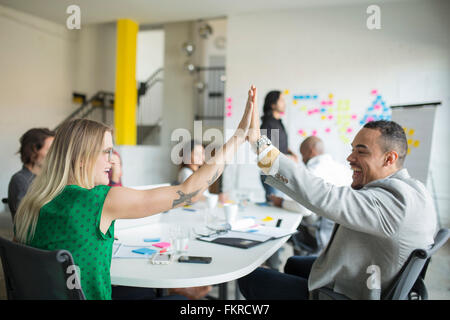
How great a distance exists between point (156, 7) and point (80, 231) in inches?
218

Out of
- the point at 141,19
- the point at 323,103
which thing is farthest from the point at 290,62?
the point at 141,19

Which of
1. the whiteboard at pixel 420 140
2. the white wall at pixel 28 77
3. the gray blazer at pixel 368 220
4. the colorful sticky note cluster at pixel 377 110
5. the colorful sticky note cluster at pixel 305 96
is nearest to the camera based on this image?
the gray blazer at pixel 368 220

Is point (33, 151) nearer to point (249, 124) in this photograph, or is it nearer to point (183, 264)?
point (183, 264)

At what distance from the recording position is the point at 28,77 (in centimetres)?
624

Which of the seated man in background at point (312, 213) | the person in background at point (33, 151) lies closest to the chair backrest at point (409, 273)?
the seated man in background at point (312, 213)

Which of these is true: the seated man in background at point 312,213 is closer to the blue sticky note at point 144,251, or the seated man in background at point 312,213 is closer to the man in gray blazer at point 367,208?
the man in gray blazer at point 367,208

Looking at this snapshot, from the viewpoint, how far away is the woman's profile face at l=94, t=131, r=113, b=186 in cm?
122

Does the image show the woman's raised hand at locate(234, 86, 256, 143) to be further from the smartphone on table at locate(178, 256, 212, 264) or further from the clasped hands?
the smartphone on table at locate(178, 256, 212, 264)

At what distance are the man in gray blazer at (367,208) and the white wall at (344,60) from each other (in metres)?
3.41

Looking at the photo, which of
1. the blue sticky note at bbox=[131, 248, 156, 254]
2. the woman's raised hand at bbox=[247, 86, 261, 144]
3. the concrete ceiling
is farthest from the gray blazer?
the concrete ceiling

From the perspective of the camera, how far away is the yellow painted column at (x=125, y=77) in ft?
21.7

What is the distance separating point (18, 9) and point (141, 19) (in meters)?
2.05

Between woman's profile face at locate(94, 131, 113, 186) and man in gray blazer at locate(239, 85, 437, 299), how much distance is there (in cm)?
54

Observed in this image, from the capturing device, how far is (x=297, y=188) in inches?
46.9
